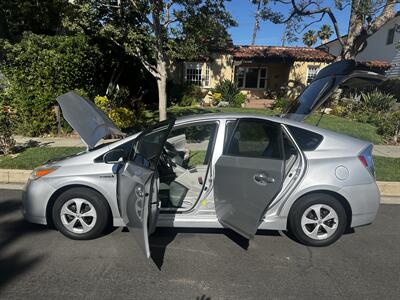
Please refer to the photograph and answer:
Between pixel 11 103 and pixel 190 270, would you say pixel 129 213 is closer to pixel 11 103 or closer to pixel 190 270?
pixel 190 270

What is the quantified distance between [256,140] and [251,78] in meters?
20.8

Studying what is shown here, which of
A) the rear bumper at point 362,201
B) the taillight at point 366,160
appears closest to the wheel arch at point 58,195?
the rear bumper at point 362,201

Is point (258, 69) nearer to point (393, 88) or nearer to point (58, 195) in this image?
point (393, 88)

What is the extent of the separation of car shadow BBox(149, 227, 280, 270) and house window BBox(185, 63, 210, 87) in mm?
18181

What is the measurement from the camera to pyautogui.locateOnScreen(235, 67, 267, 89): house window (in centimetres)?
2392

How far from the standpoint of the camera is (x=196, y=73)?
72.2 feet

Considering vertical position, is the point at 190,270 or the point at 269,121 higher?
the point at 269,121

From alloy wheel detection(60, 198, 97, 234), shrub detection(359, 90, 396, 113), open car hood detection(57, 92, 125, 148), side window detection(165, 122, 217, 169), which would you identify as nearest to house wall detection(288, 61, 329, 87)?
shrub detection(359, 90, 396, 113)

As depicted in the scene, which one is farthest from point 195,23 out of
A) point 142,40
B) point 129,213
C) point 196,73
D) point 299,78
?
point 299,78

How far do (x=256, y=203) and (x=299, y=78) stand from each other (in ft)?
68.1

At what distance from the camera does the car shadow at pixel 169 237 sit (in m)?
3.79

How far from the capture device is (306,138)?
13.5 ft

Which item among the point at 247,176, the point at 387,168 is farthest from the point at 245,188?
the point at 387,168

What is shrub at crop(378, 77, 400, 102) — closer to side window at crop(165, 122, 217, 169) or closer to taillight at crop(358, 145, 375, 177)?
taillight at crop(358, 145, 375, 177)
